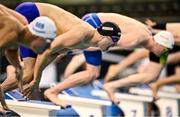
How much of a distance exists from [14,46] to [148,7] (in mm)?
5844

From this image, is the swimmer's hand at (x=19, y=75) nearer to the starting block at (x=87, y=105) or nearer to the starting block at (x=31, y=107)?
the starting block at (x=31, y=107)

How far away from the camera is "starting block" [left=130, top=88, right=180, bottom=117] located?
350 inches

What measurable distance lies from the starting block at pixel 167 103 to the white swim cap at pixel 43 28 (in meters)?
3.33

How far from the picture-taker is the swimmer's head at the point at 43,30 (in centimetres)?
568

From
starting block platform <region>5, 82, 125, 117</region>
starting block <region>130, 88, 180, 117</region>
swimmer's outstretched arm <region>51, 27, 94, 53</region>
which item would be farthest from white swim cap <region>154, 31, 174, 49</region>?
starting block <region>130, 88, 180, 117</region>

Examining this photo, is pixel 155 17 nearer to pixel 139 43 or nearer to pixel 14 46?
pixel 139 43

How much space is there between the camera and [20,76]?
6.10 metres

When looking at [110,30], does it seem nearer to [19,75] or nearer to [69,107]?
[69,107]

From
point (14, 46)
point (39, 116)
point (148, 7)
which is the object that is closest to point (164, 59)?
point (39, 116)

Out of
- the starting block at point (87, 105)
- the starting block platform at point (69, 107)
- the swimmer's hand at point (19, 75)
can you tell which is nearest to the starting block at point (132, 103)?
the starting block platform at point (69, 107)

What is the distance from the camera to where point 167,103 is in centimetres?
900

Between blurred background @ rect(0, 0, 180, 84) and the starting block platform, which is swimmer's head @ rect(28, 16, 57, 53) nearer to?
the starting block platform

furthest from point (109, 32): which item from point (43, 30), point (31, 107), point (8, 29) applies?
point (8, 29)

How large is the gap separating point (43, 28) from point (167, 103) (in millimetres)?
3582
